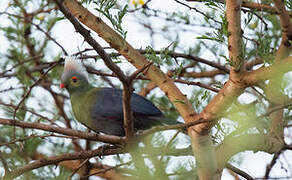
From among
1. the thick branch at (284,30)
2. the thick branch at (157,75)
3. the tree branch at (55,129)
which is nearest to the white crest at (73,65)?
the thick branch at (157,75)

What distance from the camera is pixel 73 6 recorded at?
2.02 m

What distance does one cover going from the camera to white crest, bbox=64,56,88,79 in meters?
2.76

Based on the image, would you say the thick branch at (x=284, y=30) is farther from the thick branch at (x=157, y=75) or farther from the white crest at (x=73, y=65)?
the white crest at (x=73, y=65)

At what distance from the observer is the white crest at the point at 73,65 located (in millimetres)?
2762

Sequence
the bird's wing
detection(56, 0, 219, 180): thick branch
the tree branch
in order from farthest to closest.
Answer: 1. the bird's wing
2. detection(56, 0, 219, 180): thick branch
3. the tree branch

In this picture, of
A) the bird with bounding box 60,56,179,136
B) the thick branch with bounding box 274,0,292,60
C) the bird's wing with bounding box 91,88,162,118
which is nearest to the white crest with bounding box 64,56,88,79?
the bird with bounding box 60,56,179,136

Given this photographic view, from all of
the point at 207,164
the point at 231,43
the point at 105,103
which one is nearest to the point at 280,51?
the point at 231,43

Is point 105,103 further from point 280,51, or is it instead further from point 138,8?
point 280,51

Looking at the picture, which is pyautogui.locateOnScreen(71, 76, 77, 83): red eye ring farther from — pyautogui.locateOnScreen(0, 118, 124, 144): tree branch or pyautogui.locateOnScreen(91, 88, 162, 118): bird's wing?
pyautogui.locateOnScreen(0, 118, 124, 144): tree branch

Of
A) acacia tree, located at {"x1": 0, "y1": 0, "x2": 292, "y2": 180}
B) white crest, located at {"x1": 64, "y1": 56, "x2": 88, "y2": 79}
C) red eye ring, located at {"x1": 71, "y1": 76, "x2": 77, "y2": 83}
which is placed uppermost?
white crest, located at {"x1": 64, "y1": 56, "x2": 88, "y2": 79}

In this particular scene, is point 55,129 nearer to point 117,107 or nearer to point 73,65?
point 117,107

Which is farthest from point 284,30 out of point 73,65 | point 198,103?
point 73,65

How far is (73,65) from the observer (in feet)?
9.28

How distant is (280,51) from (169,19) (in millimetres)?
1657
